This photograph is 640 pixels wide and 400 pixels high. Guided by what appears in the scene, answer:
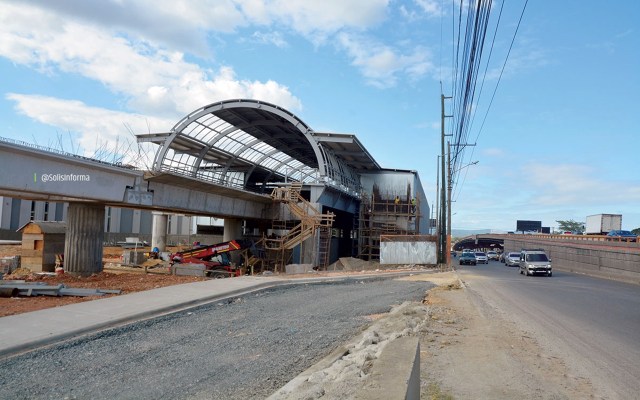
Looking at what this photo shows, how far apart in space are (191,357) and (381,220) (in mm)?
43834

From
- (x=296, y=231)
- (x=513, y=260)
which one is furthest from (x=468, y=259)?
(x=296, y=231)

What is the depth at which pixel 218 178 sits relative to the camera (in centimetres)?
4772

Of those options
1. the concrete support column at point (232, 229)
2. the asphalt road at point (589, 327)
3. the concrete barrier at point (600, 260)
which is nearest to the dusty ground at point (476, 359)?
the asphalt road at point (589, 327)

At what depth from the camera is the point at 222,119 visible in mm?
39031

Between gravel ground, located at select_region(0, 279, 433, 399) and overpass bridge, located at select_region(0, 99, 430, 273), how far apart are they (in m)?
10.8

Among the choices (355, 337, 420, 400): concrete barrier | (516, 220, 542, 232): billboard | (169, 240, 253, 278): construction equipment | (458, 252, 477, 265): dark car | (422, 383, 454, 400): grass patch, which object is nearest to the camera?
(355, 337, 420, 400): concrete barrier

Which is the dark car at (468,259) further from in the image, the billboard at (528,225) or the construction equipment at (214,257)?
the billboard at (528,225)

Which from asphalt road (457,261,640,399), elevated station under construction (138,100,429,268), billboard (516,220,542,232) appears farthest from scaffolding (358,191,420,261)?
billboard (516,220,542,232)

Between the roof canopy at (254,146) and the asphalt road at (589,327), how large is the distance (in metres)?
20.2

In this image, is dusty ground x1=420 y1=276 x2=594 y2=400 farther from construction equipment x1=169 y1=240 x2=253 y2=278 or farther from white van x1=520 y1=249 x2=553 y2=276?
white van x1=520 y1=249 x2=553 y2=276

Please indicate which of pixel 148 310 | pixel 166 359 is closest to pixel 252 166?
pixel 148 310

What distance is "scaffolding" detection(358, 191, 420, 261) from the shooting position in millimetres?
50312

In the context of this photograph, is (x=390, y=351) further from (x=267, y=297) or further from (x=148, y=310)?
(x=267, y=297)

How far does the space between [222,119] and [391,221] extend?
20.5 meters
